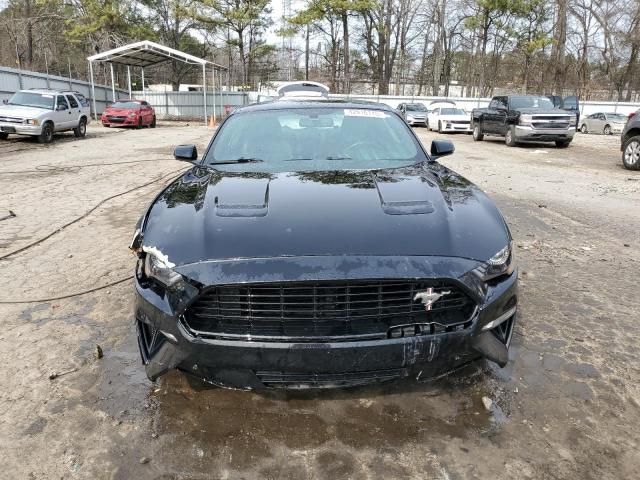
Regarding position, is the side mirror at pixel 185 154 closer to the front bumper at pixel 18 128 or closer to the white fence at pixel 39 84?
the front bumper at pixel 18 128

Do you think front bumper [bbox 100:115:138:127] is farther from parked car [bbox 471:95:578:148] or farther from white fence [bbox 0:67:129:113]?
parked car [bbox 471:95:578:148]

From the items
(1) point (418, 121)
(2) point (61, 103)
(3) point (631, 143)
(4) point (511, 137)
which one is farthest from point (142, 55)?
(3) point (631, 143)

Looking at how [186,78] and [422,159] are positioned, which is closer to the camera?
[422,159]

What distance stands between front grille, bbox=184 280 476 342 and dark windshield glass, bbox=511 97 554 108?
1770 cm

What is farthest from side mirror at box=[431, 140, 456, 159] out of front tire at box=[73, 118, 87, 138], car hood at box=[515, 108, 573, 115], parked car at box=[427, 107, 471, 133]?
parked car at box=[427, 107, 471, 133]

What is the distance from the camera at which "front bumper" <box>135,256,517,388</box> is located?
2176mm

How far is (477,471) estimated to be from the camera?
2.16 metres

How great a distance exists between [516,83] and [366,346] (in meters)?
52.9

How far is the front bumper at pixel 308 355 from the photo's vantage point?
7.14 ft

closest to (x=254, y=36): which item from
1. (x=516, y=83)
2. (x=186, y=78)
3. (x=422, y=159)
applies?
Result: (x=186, y=78)

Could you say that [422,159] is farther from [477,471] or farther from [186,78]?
[186,78]

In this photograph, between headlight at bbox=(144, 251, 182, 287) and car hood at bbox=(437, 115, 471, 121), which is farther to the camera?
car hood at bbox=(437, 115, 471, 121)

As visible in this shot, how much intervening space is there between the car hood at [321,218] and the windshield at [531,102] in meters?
16.6

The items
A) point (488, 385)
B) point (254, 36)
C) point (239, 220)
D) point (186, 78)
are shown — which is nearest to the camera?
point (239, 220)
